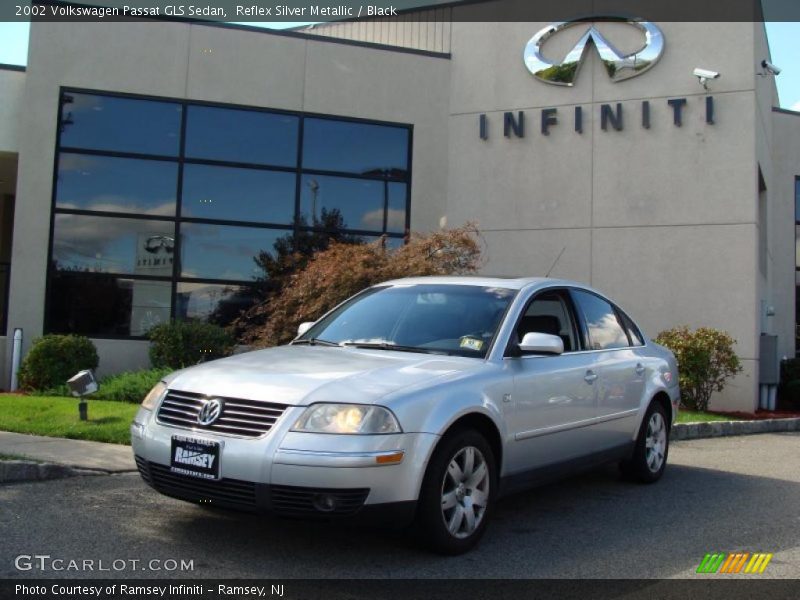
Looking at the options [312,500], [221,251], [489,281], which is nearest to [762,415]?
[489,281]

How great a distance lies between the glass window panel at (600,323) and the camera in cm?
676

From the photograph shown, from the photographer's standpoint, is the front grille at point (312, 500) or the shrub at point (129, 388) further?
the shrub at point (129, 388)

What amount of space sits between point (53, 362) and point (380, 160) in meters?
6.38

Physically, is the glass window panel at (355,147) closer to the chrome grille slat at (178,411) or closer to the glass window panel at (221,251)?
the glass window panel at (221,251)

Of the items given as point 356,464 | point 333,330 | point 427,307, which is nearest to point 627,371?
point 427,307

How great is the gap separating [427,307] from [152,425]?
7.02 feet

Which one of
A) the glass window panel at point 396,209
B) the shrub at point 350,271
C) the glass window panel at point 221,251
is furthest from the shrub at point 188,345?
the glass window panel at point 396,209

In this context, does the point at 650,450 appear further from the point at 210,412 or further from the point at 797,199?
the point at 797,199

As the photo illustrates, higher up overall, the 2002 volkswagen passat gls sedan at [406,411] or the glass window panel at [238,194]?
the glass window panel at [238,194]

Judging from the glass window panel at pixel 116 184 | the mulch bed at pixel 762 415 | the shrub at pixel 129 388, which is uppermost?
the glass window panel at pixel 116 184

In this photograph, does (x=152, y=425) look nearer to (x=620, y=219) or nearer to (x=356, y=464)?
(x=356, y=464)

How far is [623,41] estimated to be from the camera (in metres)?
14.5

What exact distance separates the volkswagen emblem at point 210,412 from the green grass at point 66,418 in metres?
3.56

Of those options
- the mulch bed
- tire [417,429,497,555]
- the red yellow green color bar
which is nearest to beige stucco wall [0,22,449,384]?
the mulch bed
